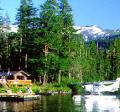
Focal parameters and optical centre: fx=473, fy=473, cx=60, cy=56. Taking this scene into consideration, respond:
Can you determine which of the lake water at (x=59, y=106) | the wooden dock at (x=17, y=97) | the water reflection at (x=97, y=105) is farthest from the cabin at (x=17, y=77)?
the lake water at (x=59, y=106)

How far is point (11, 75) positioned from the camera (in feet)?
357

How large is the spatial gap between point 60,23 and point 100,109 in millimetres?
50228

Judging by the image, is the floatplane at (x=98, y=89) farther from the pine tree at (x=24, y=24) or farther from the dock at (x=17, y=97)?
the pine tree at (x=24, y=24)

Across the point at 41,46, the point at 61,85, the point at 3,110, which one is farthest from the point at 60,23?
the point at 3,110

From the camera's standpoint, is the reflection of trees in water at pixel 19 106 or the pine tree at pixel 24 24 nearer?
the reflection of trees in water at pixel 19 106

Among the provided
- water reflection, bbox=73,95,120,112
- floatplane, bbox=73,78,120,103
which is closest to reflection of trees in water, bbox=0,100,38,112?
water reflection, bbox=73,95,120,112

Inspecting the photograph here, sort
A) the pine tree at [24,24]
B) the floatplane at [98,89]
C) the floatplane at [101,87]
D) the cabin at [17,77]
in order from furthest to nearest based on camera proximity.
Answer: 1. the pine tree at [24,24]
2. the cabin at [17,77]
3. the floatplane at [101,87]
4. the floatplane at [98,89]

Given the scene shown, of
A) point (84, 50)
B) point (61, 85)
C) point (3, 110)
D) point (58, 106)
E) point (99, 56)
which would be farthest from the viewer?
point (99, 56)

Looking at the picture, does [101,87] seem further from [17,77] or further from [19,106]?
[19,106]

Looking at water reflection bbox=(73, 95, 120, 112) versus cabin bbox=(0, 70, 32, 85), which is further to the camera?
cabin bbox=(0, 70, 32, 85)

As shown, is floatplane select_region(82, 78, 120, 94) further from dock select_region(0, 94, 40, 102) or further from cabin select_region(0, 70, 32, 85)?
dock select_region(0, 94, 40, 102)

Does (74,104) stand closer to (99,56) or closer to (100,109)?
(100,109)

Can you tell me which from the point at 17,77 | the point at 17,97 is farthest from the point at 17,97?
the point at 17,77

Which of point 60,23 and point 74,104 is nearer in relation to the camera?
point 74,104
